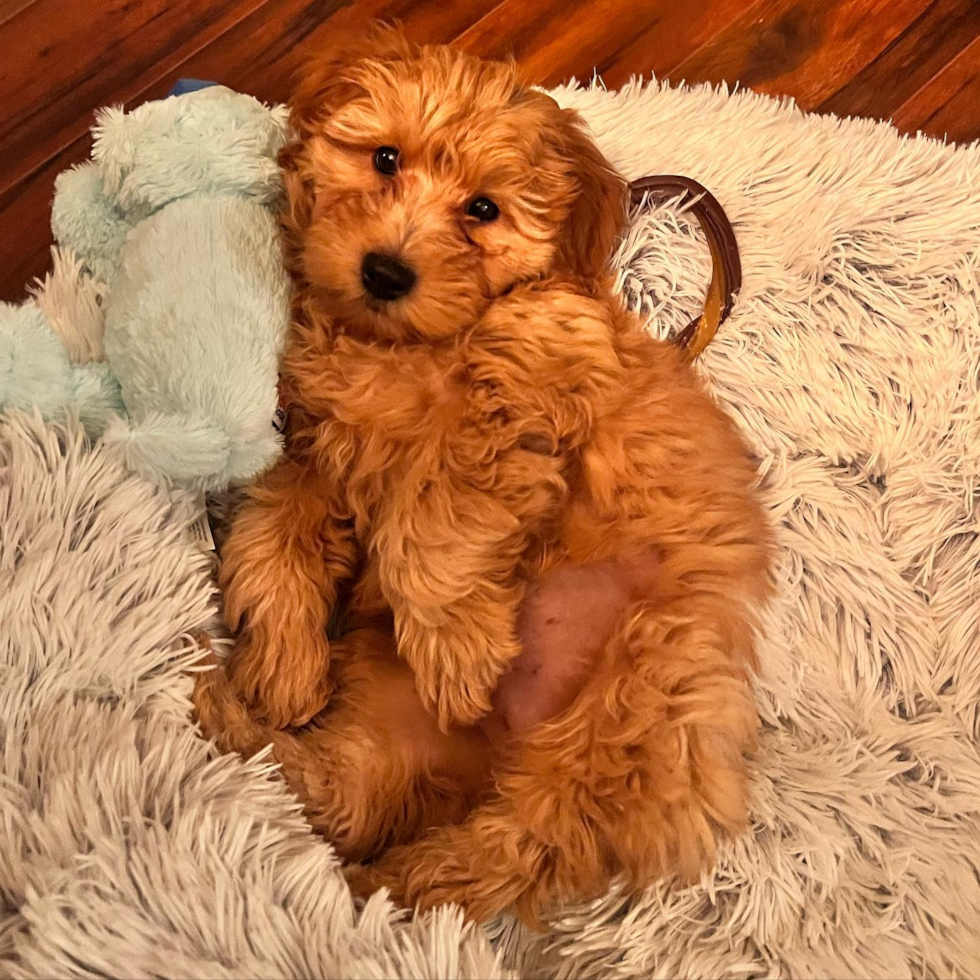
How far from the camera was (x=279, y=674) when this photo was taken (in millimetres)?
1229

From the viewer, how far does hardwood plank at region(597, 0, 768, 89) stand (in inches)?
78.8

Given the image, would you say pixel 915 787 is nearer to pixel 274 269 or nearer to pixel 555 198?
pixel 555 198

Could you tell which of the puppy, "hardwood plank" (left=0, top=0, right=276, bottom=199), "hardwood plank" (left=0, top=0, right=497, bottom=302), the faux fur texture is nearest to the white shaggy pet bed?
the faux fur texture

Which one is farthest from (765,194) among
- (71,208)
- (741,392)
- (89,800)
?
(89,800)

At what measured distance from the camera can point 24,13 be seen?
1.86 m

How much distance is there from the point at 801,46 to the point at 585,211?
111 centimetres

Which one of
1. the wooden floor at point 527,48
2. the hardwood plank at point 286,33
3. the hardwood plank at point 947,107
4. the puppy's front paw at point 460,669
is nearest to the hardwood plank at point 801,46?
the wooden floor at point 527,48

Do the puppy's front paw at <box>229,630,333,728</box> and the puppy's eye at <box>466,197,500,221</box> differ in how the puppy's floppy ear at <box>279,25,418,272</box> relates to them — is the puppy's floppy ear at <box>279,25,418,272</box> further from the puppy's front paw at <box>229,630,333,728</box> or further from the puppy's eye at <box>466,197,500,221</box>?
the puppy's front paw at <box>229,630,333,728</box>

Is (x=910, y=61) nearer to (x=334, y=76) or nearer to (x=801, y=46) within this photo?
(x=801, y=46)

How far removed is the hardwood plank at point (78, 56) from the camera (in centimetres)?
177

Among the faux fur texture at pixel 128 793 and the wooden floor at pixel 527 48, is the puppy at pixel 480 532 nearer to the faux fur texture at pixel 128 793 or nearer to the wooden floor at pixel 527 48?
the faux fur texture at pixel 128 793

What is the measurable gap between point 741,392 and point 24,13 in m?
1.62

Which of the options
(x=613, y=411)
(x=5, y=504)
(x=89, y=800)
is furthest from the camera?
(x=613, y=411)

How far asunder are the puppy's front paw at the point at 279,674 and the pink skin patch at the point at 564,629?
0.86ft
